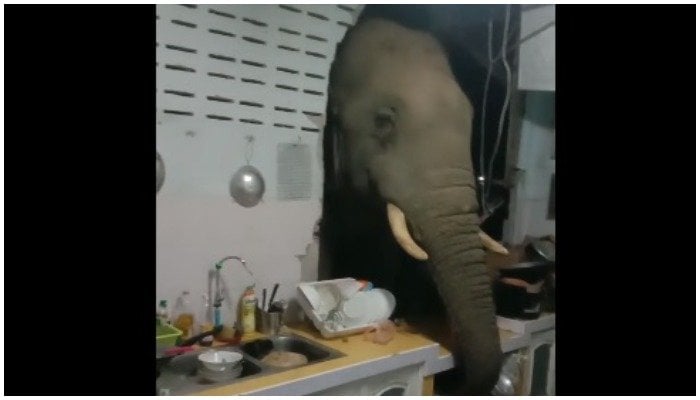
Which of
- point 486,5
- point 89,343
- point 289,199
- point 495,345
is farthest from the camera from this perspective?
point 486,5

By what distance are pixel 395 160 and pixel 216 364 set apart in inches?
29.3

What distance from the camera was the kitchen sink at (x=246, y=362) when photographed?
1.28 m

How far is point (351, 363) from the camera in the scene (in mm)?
1431

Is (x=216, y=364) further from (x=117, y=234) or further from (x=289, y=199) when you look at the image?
(x=117, y=234)

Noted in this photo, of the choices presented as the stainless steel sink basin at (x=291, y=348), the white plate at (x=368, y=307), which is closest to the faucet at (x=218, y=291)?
the stainless steel sink basin at (x=291, y=348)

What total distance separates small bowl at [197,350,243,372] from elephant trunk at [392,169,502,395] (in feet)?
1.92

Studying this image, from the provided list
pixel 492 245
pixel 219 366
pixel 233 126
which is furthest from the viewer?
pixel 492 245

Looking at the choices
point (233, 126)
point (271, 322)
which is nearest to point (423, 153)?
point (233, 126)

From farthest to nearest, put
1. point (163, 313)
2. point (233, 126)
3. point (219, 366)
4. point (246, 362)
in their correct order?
point (233, 126)
point (163, 313)
point (246, 362)
point (219, 366)

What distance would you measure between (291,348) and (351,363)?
27 centimetres

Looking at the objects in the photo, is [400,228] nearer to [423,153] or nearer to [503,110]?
[423,153]

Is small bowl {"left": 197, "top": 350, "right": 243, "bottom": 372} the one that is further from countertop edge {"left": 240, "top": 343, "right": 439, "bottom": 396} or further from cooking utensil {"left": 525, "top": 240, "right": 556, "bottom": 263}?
cooking utensil {"left": 525, "top": 240, "right": 556, "bottom": 263}

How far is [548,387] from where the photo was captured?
1934mm

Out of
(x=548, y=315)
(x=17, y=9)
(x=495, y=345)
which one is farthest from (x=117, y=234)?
(x=548, y=315)
